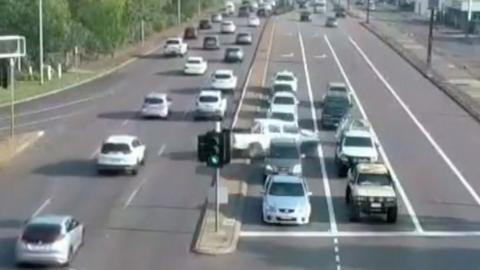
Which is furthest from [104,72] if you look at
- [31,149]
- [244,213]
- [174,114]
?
[244,213]

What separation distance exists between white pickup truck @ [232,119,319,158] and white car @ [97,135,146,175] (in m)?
4.99

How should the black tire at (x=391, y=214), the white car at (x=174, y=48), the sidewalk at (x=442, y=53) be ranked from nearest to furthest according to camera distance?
the black tire at (x=391, y=214), the sidewalk at (x=442, y=53), the white car at (x=174, y=48)

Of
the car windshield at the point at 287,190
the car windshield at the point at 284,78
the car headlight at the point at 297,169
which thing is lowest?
the car headlight at the point at 297,169

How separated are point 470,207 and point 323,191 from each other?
16.4 feet

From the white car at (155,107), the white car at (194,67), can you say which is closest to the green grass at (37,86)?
the white car at (194,67)

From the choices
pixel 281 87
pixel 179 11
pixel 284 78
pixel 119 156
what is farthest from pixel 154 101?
pixel 179 11

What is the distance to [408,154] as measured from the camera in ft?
161

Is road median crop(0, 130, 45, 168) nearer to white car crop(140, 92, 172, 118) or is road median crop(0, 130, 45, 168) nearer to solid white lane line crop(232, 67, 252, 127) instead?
white car crop(140, 92, 172, 118)

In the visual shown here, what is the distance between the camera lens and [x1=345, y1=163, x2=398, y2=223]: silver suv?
1426 inches

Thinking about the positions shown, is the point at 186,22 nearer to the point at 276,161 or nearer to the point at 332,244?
the point at 276,161

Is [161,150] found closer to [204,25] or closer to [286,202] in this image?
[286,202]

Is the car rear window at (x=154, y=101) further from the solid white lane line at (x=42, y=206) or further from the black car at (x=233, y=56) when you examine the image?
the black car at (x=233, y=56)

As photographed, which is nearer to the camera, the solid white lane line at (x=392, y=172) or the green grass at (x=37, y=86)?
the solid white lane line at (x=392, y=172)

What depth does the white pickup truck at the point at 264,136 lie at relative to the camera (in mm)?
47312
